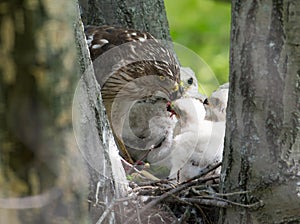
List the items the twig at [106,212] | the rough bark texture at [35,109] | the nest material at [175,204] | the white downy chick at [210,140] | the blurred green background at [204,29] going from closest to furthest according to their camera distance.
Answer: the rough bark texture at [35,109], the twig at [106,212], the nest material at [175,204], the white downy chick at [210,140], the blurred green background at [204,29]

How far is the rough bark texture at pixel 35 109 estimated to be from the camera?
129 cm

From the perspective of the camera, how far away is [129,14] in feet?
14.5

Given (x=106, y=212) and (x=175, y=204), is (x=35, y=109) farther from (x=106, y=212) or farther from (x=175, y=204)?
(x=175, y=204)

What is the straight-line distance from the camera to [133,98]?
14.8ft

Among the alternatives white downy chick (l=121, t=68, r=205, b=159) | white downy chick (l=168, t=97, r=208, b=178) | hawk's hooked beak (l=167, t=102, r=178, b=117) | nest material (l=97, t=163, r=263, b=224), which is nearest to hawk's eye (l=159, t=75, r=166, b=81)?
white downy chick (l=121, t=68, r=205, b=159)

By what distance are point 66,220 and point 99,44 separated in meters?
2.83

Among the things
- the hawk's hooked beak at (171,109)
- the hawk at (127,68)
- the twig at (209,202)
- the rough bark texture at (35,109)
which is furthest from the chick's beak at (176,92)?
the rough bark texture at (35,109)

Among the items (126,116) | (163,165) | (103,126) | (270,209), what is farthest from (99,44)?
(270,209)

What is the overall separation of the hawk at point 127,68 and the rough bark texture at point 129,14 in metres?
0.12

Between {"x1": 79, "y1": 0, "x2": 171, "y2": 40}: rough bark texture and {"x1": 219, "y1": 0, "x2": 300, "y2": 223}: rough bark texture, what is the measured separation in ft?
6.45

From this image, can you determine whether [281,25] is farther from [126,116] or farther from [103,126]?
[126,116]

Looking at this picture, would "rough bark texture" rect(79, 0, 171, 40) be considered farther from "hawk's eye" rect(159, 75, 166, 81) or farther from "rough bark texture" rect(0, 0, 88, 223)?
"rough bark texture" rect(0, 0, 88, 223)

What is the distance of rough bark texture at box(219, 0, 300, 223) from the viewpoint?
7.55 ft

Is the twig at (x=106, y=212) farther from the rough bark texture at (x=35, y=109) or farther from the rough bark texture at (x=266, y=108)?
the rough bark texture at (x=35, y=109)
